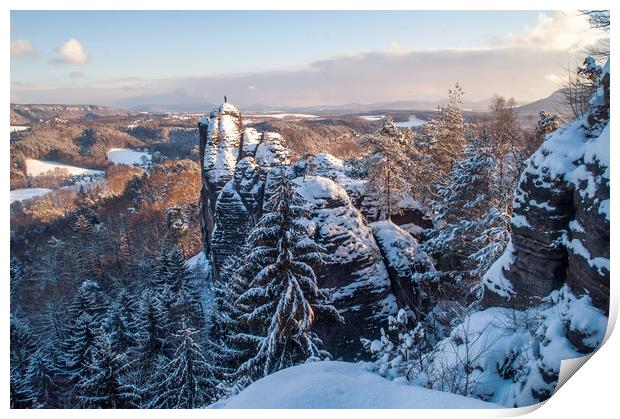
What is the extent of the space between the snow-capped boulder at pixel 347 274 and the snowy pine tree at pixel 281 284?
250cm

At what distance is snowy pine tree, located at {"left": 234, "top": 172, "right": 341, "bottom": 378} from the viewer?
31.9 ft

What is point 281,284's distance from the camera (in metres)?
9.85

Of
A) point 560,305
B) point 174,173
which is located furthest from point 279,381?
point 174,173

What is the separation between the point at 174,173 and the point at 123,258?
22505 mm

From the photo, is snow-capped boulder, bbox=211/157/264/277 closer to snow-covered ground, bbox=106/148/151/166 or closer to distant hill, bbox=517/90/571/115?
distant hill, bbox=517/90/571/115

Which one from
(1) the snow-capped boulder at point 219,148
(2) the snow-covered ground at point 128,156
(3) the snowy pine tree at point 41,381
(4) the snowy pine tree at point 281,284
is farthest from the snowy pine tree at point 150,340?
(2) the snow-covered ground at point 128,156

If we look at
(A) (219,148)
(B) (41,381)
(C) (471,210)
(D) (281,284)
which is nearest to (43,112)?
(D) (281,284)

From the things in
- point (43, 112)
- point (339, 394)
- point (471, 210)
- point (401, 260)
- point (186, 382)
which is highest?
point (43, 112)

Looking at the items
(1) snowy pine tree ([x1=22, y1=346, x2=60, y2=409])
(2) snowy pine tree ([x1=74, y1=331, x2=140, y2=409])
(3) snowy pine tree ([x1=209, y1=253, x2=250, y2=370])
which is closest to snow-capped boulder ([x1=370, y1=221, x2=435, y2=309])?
(3) snowy pine tree ([x1=209, y1=253, x2=250, y2=370])

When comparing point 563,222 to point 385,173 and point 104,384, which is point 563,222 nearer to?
point 385,173

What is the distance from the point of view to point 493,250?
11.7m

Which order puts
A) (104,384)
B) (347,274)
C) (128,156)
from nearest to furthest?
(104,384) → (347,274) → (128,156)

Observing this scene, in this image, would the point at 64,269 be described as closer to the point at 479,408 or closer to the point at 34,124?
the point at 34,124

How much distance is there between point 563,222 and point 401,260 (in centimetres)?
733
